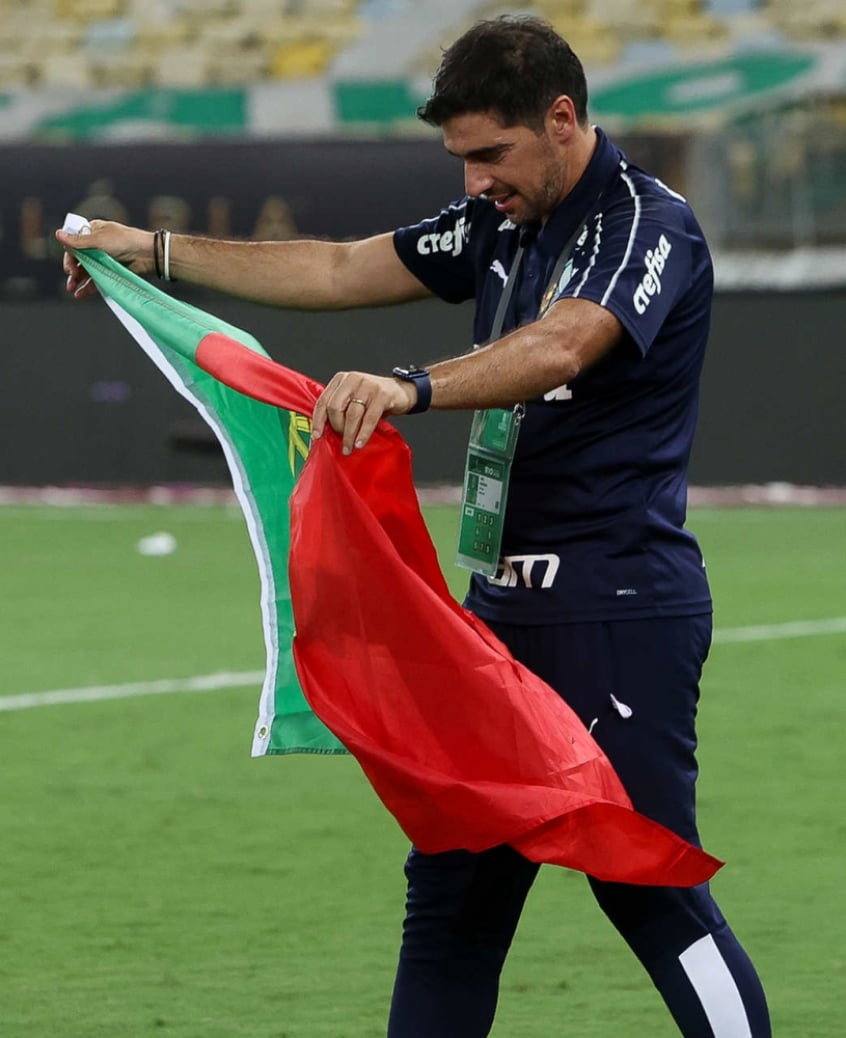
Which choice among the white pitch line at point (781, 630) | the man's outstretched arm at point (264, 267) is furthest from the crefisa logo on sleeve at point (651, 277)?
the white pitch line at point (781, 630)

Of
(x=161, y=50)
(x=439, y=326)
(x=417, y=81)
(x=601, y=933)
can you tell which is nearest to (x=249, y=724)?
(x=601, y=933)

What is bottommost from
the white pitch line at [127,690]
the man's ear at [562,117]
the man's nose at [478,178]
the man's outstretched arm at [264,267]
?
the white pitch line at [127,690]

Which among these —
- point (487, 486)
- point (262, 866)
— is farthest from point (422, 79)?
point (487, 486)

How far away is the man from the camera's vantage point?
135 inches

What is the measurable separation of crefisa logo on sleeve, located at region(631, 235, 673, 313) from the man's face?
A: 207 mm

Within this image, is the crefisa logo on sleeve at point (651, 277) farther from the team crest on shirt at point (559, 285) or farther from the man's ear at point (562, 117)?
the man's ear at point (562, 117)

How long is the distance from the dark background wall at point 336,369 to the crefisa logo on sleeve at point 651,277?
14.2 meters

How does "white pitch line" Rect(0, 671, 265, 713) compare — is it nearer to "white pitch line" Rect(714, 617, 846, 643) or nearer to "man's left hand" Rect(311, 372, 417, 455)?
"white pitch line" Rect(714, 617, 846, 643)

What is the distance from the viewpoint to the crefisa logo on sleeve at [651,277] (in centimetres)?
342

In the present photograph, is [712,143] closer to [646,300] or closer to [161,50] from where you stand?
[161,50]

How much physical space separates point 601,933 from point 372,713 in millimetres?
2074

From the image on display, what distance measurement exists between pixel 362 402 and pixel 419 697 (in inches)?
21.7

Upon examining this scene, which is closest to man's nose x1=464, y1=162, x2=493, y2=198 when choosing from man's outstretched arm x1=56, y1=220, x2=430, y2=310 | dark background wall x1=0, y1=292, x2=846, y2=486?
man's outstretched arm x1=56, y1=220, x2=430, y2=310

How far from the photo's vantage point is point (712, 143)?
18.0m
